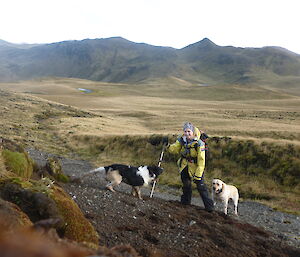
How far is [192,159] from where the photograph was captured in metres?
12.0

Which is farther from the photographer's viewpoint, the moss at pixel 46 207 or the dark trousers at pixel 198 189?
the dark trousers at pixel 198 189

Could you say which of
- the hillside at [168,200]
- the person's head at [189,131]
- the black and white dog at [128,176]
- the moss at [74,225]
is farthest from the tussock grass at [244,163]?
the moss at [74,225]

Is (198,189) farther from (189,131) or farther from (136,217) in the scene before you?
(136,217)

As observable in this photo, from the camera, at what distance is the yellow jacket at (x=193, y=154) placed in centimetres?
1158

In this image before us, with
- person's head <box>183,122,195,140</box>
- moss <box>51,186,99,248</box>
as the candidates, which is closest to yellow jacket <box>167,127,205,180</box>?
person's head <box>183,122,195,140</box>

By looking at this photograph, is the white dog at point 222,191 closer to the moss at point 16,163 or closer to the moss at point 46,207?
the moss at point 16,163

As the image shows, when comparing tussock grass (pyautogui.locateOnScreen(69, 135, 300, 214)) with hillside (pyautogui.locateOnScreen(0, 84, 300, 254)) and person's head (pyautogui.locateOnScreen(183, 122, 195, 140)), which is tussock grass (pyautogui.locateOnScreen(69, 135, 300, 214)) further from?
person's head (pyautogui.locateOnScreen(183, 122, 195, 140))

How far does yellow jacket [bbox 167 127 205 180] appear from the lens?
38.0 ft

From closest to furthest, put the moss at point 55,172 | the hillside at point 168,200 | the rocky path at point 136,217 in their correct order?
the hillside at point 168,200 < the rocky path at point 136,217 < the moss at point 55,172

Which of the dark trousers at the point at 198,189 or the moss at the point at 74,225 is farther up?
the moss at the point at 74,225

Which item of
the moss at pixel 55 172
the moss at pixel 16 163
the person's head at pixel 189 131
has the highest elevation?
the person's head at pixel 189 131

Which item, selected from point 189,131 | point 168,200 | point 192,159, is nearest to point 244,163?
point 168,200

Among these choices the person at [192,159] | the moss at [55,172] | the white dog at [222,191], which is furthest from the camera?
the white dog at [222,191]

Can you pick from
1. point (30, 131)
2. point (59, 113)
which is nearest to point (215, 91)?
point (59, 113)
